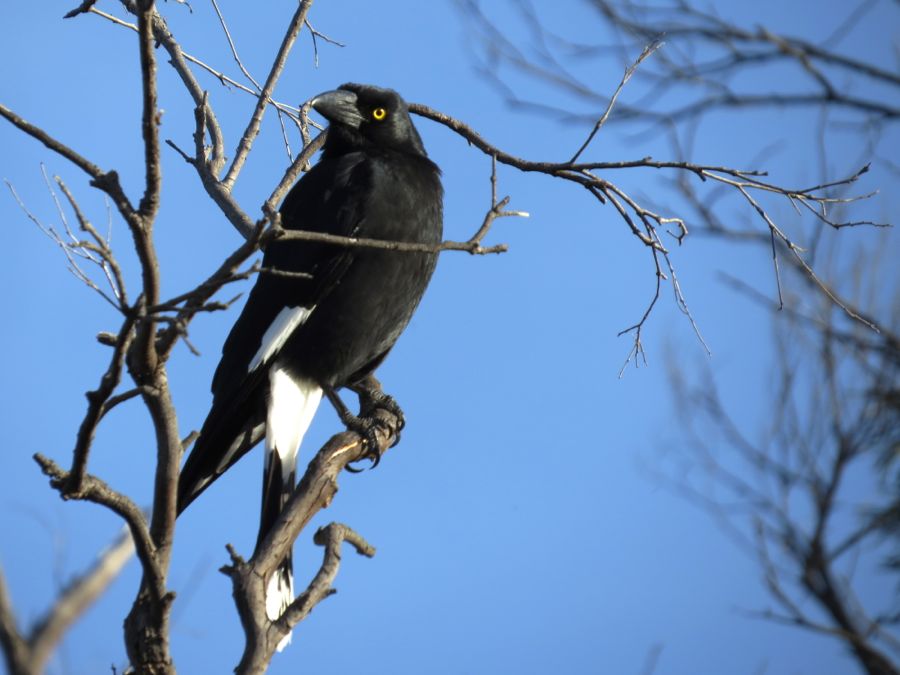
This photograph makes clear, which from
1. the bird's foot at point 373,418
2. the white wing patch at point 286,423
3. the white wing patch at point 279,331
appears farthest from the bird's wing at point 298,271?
the bird's foot at point 373,418

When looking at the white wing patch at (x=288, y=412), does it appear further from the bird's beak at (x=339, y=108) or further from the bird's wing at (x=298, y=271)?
the bird's beak at (x=339, y=108)

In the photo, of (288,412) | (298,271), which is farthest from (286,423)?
(298,271)

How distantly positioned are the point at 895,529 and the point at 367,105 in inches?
123

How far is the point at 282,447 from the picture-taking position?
10.3ft

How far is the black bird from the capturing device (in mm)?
3098

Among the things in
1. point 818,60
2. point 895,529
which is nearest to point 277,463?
point 818,60

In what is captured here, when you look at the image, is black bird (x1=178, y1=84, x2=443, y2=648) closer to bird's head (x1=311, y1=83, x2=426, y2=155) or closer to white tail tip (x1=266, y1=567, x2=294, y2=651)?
white tail tip (x1=266, y1=567, x2=294, y2=651)

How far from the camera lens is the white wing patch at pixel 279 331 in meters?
3.23

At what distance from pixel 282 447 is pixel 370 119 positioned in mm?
1365

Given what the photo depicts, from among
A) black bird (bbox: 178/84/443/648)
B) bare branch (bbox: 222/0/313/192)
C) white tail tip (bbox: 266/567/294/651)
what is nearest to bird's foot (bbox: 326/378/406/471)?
black bird (bbox: 178/84/443/648)

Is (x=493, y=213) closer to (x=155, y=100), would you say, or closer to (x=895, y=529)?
(x=155, y=100)

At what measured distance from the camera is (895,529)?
504 cm

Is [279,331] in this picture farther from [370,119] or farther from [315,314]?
[370,119]

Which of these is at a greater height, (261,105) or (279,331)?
(261,105)
